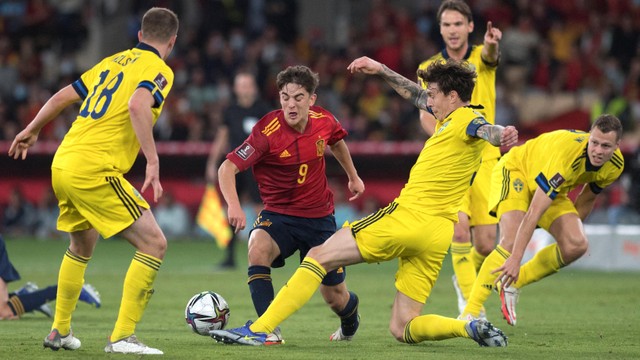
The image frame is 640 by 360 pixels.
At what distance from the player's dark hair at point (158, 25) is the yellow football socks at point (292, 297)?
1.71 m

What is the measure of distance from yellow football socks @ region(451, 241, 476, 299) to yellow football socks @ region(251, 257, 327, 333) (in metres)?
2.33

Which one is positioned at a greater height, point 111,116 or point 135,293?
point 111,116

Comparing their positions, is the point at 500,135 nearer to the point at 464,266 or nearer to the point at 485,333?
the point at 485,333

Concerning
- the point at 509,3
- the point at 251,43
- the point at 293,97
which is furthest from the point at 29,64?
the point at 293,97

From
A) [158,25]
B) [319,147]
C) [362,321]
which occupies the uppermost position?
[158,25]

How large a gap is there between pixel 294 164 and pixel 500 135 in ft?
5.78

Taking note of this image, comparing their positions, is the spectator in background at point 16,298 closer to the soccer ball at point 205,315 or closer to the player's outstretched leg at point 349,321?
the soccer ball at point 205,315

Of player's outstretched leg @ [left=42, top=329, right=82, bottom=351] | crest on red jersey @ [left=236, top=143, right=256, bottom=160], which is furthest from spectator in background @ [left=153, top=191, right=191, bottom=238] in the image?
player's outstretched leg @ [left=42, top=329, right=82, bottom=351]

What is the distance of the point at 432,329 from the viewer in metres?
6.98

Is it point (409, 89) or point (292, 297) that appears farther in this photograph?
point (409, 89)

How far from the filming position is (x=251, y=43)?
22.7 m

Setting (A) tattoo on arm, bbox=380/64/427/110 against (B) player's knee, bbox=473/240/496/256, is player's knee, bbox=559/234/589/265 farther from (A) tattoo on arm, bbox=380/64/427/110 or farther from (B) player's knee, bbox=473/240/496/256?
(A) tattoo on arm, bbox=380/64/427/110

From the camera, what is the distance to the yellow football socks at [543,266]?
8723 millimetres

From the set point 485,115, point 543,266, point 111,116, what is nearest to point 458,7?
point 485,115
